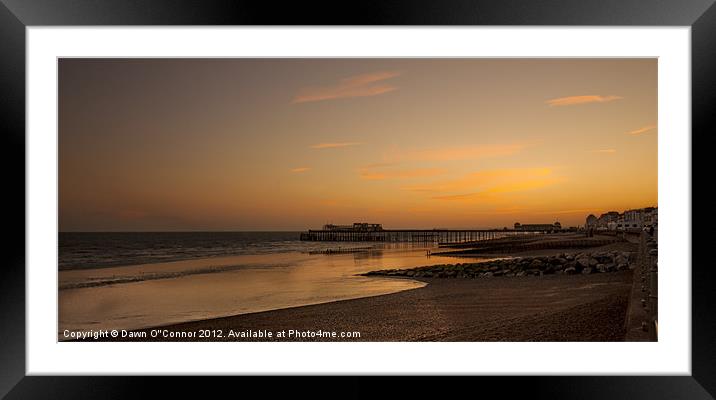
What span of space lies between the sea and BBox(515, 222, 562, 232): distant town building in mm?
1353

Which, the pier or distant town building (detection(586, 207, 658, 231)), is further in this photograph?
the pier

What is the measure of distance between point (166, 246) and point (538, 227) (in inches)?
230

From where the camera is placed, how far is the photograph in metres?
5.55

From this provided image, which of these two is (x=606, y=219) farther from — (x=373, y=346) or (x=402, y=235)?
(x=373, y=346)

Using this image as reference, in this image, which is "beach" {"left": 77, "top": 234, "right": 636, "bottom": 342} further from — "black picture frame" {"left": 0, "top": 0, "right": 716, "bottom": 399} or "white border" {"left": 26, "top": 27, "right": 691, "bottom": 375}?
"black picture frame" {"left": 0, "top": 0, "right": 716, "bottom": 399}

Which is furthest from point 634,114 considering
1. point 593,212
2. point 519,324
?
point 519,324

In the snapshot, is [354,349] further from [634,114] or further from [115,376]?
[634,114]

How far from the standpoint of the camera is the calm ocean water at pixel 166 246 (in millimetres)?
8227

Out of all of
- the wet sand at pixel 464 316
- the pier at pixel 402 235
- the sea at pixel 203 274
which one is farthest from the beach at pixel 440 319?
the pier at pixel 402 235

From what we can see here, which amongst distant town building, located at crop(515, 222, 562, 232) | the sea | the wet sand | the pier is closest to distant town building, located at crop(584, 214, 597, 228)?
distant town building, located at crop(515, 222, 562, 232)

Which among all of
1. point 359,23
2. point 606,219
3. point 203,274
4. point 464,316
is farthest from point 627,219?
point 203,274

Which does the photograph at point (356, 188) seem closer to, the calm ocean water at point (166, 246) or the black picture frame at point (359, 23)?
the calm ocean water at point (166, 246)

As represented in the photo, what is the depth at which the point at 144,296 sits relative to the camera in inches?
257

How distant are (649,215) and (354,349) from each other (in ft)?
14.8
